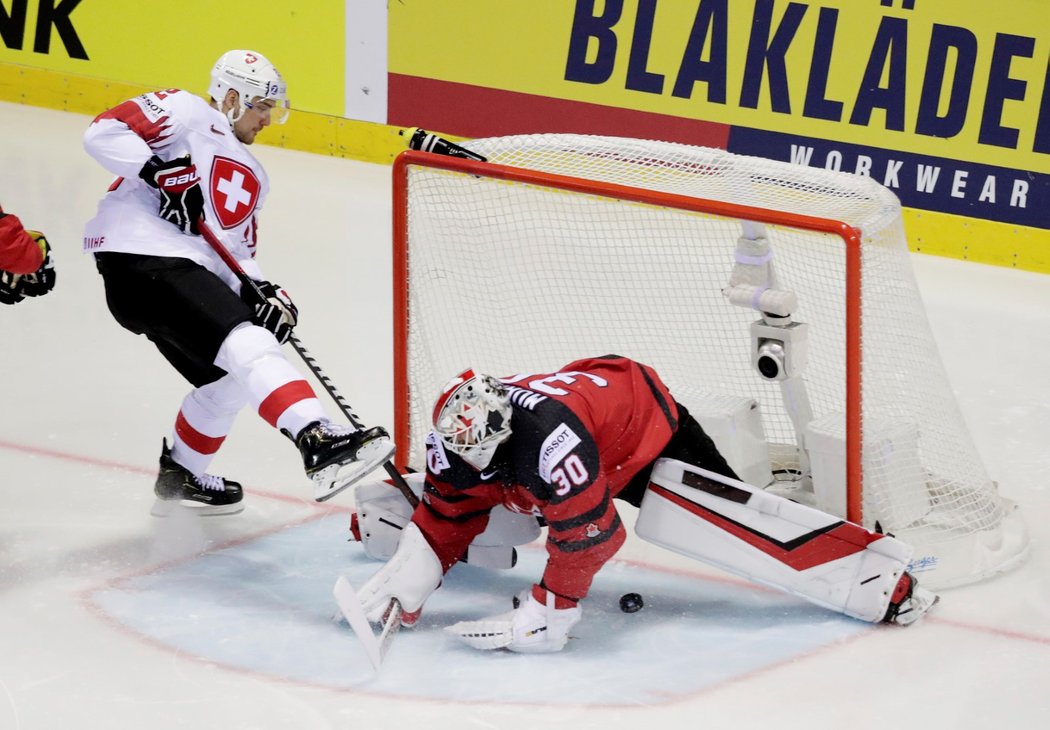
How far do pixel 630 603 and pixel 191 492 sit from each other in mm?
1216

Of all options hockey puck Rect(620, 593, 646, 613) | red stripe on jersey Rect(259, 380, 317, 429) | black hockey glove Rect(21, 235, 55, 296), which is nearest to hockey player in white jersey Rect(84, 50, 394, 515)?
red stripe on jersey Rect(259, 380, 317, 429)

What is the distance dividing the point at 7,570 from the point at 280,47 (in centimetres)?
433

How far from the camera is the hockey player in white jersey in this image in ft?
11.3

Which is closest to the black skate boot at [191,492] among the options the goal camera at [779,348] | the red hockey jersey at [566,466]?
the red hockey jersey at [566,466]

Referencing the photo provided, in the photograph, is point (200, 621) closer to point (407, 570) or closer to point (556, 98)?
point (407, 570)

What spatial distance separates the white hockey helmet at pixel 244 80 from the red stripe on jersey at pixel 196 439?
0.76 metres

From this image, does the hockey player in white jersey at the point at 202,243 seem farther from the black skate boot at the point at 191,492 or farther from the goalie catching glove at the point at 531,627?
the goalie catching glove at the point at 531,627

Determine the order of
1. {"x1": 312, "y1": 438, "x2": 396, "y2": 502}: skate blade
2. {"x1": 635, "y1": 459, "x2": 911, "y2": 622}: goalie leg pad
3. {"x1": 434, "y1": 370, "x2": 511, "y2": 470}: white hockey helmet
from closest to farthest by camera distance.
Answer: {"x1": 434, "y1": 370, "x2": 511, "y2": 470}: white hockey helmet, {"x1": 312, "y1": 438, "x2": 396, "y2": 502}: skate blade, {"x1": 635, "y1": 459, "x2": 911, "y2": 622}: goalie leg pad

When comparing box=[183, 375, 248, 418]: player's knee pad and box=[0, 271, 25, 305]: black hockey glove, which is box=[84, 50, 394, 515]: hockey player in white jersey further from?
box=[0, 271, 25, 305]: black hockey glove

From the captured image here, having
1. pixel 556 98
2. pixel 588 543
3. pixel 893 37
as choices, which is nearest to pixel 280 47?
pixel 556 98

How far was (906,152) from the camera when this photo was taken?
6215mm

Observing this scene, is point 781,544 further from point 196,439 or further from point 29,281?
point 29,281

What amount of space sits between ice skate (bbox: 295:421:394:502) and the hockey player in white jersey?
0.04 metres

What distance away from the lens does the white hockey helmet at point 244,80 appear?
3.68m
